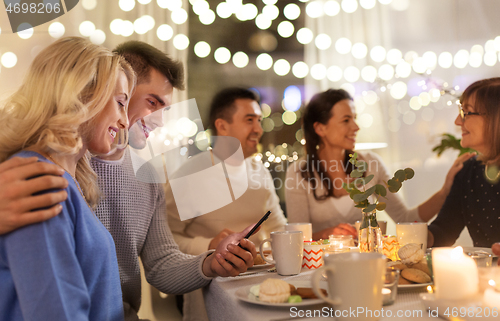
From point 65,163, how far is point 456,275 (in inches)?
25.4

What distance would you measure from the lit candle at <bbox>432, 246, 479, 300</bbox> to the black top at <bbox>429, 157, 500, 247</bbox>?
90 cm

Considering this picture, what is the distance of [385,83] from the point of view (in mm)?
2426

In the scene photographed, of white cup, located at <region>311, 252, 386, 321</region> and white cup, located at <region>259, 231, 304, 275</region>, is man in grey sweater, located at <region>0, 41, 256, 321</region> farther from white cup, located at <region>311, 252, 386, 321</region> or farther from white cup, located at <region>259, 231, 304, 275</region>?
white cup, located at <region>311, 252, 386, 321</region>

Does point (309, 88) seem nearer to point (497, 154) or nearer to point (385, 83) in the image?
point (385, 83)

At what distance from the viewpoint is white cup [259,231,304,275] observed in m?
0.75

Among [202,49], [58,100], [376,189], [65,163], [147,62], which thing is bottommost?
[376,189]

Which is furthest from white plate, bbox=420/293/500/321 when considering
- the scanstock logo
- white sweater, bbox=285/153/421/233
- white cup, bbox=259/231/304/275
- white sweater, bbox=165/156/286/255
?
the scanstock logo

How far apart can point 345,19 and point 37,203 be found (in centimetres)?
235

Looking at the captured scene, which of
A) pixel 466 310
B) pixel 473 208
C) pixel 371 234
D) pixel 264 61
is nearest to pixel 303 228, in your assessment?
pixel 371 234

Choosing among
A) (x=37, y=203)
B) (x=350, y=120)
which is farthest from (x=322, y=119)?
(x=37, y=203)

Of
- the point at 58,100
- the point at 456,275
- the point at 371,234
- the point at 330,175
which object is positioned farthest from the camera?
the point at 330,175

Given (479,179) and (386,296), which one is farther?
(479,179)

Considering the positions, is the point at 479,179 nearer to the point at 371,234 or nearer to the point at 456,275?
the point at 371,234

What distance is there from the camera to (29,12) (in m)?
1.67
